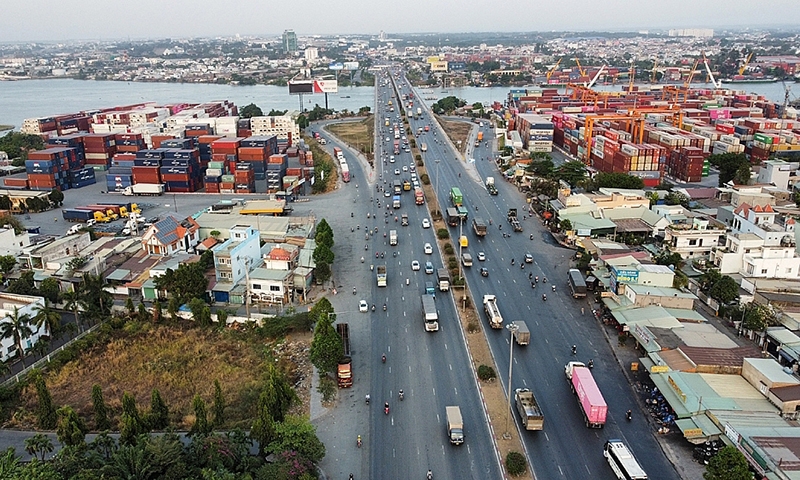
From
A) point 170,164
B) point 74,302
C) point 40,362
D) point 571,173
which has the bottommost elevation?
point 40,362

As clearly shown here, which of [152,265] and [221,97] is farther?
[221,97]

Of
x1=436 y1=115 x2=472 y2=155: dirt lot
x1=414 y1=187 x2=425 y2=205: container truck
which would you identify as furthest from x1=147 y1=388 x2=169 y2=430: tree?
x1=436 y1=115 x2=472 y2=155: dirt lot

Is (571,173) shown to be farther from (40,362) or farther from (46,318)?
(40,362)

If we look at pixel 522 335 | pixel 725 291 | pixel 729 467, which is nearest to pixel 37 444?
pixel 522 335

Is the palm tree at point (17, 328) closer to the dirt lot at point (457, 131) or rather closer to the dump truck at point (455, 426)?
the dump truck at point (455, 426)

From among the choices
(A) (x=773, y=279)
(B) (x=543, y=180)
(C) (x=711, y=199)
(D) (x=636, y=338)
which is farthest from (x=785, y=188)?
(D) (x=636, y=338)

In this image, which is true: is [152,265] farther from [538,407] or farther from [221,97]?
[221,97]

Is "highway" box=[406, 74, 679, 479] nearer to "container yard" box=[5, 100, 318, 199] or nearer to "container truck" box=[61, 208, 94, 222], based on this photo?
"container yard" box=[5, 100, 318, 199]
